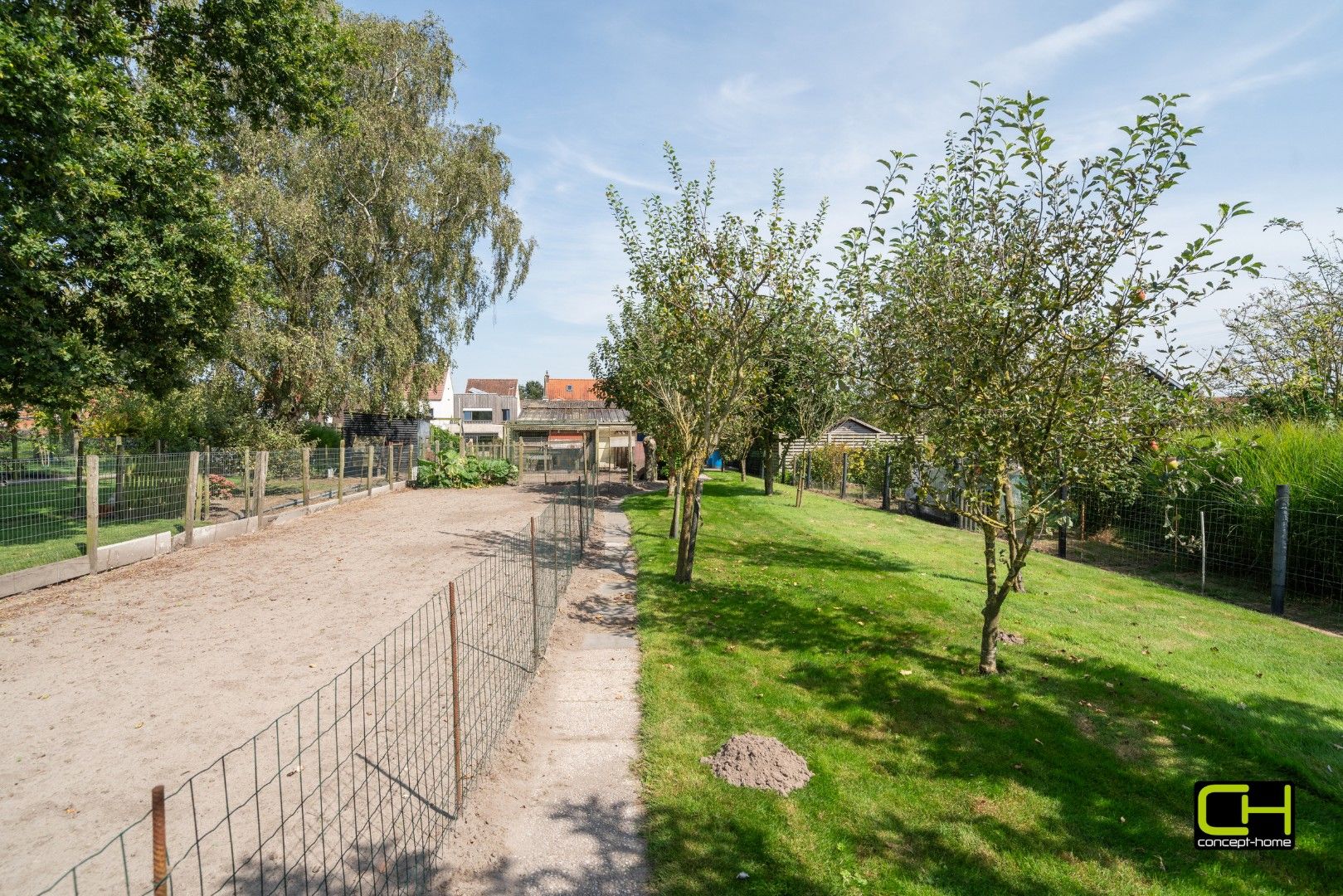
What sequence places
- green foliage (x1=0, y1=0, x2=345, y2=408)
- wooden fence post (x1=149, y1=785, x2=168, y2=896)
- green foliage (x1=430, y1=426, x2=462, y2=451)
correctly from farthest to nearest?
green foliage (x1=430, y1=426, x2=462, y2=451)
green foliage (x1=0, y1=0, x2=345, y2=408)
wooden fence post (x1=149, y1=785, x2=168, y2=896)

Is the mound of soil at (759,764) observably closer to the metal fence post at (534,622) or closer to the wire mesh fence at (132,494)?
the metal fence post at (534,622)

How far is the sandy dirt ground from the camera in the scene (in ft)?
13.7

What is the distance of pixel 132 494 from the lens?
11.6 metres

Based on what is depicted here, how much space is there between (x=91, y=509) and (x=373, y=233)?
50.6 ft

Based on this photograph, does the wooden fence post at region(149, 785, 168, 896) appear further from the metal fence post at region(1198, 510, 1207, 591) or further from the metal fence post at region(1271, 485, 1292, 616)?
the metal fence post at region(1198, 510, 1207, 591)

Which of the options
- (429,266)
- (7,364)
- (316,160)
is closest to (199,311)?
(7,364)

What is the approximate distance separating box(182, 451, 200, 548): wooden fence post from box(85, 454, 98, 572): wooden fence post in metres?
1.93

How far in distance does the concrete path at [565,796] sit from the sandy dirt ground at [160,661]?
2.00 metres

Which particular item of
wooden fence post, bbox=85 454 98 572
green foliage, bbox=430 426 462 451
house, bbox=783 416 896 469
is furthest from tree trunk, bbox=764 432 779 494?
wooden fence post, bbox=85 454 98 572

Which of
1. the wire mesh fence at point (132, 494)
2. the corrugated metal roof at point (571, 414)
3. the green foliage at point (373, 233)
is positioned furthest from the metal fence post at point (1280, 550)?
the corrugated metal roof at point (571, 414)

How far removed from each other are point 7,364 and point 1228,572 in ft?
63.1

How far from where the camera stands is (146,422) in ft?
66.7

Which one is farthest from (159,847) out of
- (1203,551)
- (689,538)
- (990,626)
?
(1203,551)

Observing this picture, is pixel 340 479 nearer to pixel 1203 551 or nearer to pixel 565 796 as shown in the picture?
pixel 565 796
